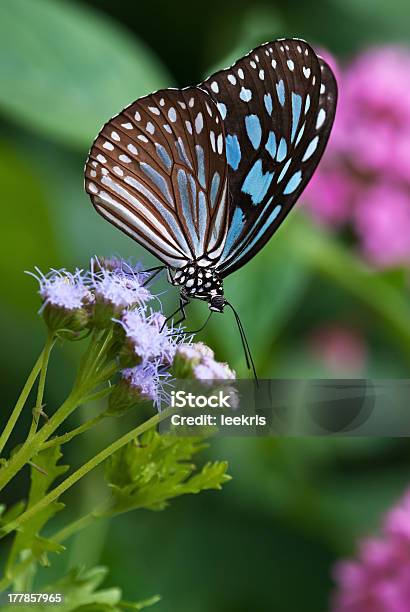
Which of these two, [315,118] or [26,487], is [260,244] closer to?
[315,118]

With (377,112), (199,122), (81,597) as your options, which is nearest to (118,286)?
(81,597)

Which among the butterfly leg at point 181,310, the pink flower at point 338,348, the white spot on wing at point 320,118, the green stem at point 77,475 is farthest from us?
the pink flower at point 338,348

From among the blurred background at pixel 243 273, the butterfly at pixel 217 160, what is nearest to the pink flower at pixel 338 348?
the blurred background at pixel 243 273

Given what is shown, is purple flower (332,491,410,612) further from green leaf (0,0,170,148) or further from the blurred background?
green leaf (0,0,170,148)

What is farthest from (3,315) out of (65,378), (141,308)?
(141,308)

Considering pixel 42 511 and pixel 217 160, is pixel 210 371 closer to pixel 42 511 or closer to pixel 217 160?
pixel 42 511

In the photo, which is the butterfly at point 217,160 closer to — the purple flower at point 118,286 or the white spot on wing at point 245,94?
the white spot on wing at point 245,94

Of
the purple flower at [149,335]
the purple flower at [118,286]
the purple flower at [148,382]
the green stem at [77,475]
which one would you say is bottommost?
the green stem at [77,475]
